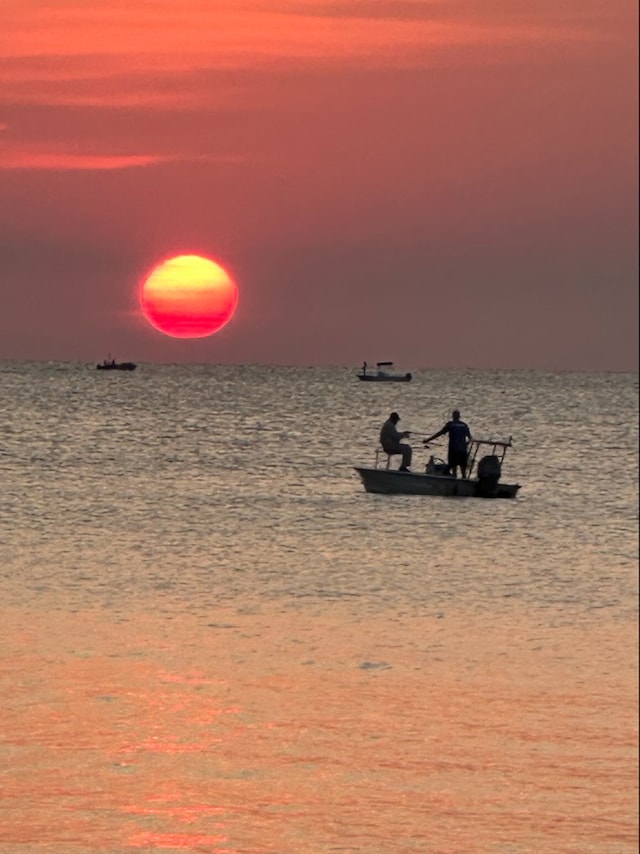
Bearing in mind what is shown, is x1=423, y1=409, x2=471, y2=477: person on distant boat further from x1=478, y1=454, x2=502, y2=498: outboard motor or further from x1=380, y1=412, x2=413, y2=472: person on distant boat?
x1=478, y1=454, x2=502, y2=498: outboard motor

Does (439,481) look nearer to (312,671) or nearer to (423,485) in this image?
(423,485)

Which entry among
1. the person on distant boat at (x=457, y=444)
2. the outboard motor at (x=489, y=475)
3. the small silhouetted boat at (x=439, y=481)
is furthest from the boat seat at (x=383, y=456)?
the person on distant boat at (x=457, y=444)

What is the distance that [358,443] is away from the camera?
56.2 metres

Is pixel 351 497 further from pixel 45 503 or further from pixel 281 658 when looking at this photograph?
pixel 281 658

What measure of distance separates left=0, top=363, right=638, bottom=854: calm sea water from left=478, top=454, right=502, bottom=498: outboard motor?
2.13 feet

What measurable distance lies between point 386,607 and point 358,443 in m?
35.4

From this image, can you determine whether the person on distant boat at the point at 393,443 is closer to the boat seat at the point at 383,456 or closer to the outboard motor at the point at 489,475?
the boat seat at the point at 383,456

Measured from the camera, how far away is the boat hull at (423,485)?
102ft

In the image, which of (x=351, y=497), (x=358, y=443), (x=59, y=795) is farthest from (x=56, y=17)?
(x=358, y=443)

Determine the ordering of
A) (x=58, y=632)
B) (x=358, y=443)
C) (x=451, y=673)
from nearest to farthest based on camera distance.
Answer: (x=451, y=673)
(x=58, y=632)
(x=358, y=443)

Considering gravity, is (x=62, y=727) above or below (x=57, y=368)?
below

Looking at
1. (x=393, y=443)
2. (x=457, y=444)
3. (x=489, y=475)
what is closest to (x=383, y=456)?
(x=489, y=475)

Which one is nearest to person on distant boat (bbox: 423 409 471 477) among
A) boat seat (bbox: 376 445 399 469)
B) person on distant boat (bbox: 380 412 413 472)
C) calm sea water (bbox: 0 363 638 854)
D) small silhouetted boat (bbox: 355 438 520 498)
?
small silhouetted boat (bbox: 355 438 520 498)

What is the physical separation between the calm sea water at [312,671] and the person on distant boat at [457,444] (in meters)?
0.86
